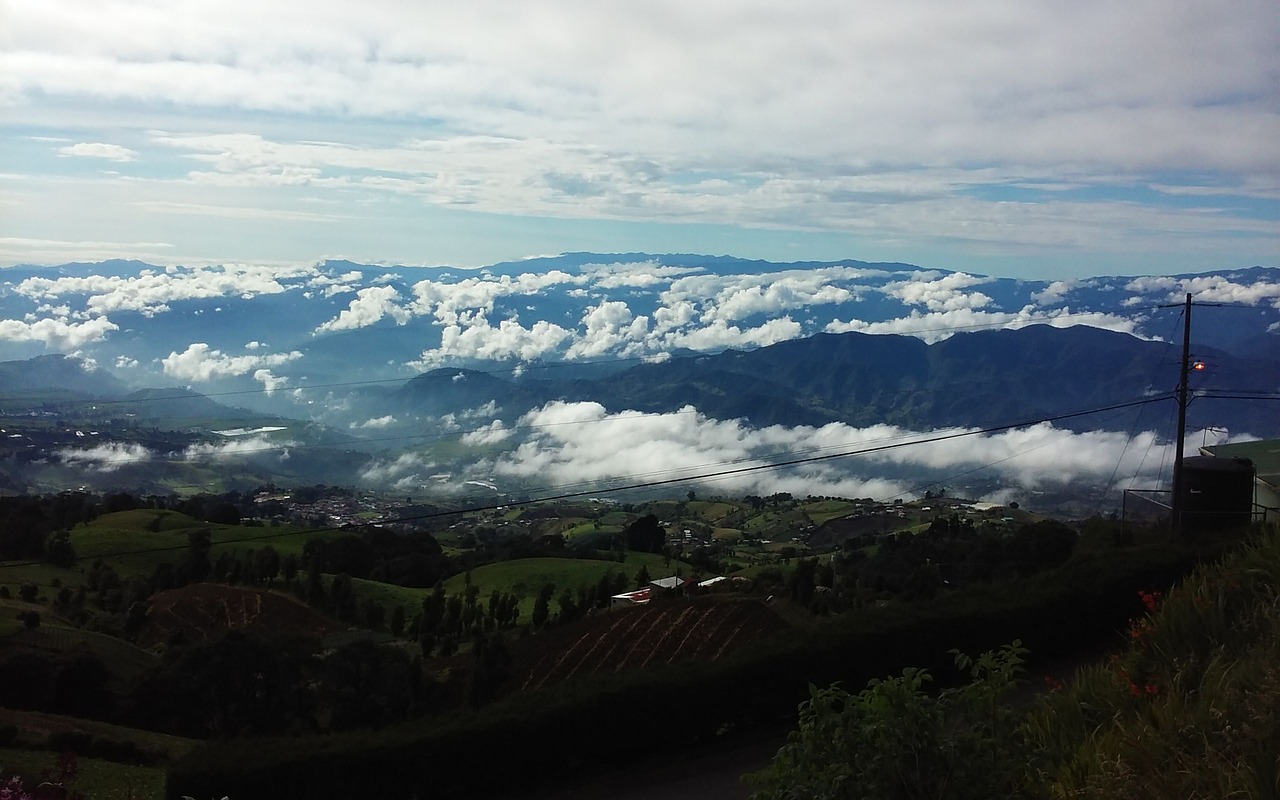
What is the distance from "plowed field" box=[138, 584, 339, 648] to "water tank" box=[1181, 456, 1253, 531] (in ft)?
108

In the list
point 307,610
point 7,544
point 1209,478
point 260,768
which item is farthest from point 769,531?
point 260,768

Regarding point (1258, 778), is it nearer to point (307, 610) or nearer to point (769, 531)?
point (307, 610)

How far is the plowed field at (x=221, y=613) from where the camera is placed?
1597 inches

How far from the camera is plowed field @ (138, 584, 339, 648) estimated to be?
40562 mm

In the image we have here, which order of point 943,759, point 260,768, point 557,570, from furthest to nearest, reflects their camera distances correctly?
point 557,570 → point 260,768 → point 943,759

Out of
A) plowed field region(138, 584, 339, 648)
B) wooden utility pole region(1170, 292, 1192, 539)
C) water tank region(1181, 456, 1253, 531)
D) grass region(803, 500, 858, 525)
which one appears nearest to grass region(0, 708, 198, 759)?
plowed field region(138, 584, 339, 648)

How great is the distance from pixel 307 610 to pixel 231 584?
626cm

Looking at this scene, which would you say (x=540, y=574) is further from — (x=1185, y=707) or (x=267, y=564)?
(x=1185, y=707)

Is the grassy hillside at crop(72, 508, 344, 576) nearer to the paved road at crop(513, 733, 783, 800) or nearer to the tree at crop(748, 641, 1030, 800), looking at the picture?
the paved road at crop(513, 733, 783, 800)

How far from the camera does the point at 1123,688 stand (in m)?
6.23

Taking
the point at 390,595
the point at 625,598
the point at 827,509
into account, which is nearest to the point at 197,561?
the point at 390,595

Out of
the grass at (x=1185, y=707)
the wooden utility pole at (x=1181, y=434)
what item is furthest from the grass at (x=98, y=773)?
the wooden utility pole at (x=1181, y=434)

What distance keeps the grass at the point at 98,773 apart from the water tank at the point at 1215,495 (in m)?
20.7

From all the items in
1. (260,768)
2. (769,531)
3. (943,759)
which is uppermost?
(943,759)
